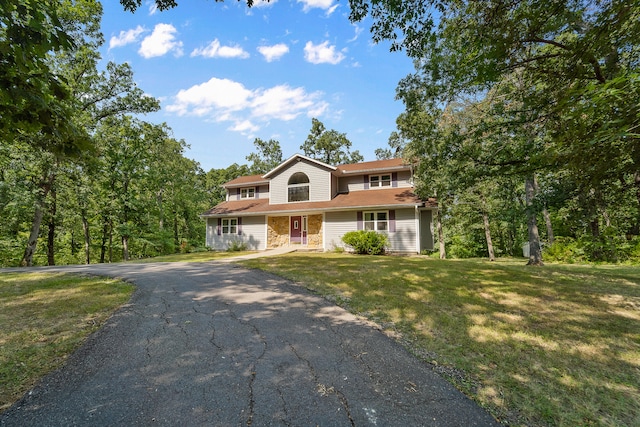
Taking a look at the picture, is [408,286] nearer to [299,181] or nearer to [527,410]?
[527,410]

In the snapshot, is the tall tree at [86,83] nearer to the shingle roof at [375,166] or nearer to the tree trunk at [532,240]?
the shingle roof at [375,166]

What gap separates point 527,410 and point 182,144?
32209 mm

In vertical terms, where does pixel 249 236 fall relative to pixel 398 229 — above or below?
below

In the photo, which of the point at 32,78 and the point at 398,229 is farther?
the point at 398,229

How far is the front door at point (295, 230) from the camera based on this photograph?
18.9 metres

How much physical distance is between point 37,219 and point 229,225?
10.8m

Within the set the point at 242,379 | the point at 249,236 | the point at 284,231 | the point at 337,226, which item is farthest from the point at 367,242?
the point at 242,379

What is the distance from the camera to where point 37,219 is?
1593cm

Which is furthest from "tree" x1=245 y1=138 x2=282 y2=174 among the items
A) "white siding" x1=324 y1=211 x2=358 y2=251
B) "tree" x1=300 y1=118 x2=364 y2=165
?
"white siding" x1=324 y1=211 x2=358 y2=251

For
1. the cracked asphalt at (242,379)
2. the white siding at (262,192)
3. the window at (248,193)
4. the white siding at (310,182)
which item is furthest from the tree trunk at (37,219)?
the cracked asphalt at (242,379)

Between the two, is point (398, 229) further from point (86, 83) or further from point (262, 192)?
point (86, 83)

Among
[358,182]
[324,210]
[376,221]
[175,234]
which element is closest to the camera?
[376,221]

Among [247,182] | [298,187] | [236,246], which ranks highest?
[247,182]

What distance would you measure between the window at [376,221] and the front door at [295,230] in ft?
16.0
